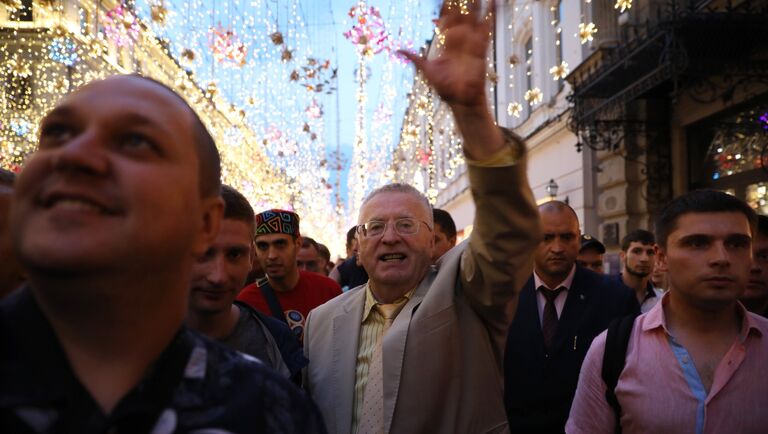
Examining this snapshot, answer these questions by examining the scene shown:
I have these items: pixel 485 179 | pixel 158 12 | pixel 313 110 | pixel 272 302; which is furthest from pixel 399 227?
pixel 313 110

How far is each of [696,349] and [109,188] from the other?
7.47ft

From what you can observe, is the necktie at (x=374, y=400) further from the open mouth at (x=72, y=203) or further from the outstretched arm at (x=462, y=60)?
the open mouth at (x=72, y=203)

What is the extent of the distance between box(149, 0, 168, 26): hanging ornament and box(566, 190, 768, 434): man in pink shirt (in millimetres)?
6542

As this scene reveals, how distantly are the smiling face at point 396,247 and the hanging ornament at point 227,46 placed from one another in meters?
7.91

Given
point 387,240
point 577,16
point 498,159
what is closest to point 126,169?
point 498,159

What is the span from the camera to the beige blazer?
2.06 meters

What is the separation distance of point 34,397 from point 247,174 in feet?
93.4

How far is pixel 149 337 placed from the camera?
110 cm

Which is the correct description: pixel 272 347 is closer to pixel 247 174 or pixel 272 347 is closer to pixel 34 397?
pixel 34 397

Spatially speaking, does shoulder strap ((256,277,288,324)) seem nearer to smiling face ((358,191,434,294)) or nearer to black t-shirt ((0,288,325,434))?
smiling face ((358,191,434,294))

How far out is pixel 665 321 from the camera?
2604 millimetres

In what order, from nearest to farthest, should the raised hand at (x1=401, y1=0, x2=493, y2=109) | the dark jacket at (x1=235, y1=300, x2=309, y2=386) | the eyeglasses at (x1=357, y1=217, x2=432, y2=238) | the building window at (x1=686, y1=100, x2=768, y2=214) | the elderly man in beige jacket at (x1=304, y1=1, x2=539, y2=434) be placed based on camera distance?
the raised hand at (x1=401, y1=0, x2=493, y2=109) → the elderly man in beige jacket at (x1=304, y1=1, x2=539, y2=434) → the dark jacket at (x1=235, y1=300, x2=309, y2=386) → the eyeglasses at (x1=357, y1=217, x2=432, y2=238) → the building window at (x1=686, y1=100, x2=768, y2=214)

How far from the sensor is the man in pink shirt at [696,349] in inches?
89.8

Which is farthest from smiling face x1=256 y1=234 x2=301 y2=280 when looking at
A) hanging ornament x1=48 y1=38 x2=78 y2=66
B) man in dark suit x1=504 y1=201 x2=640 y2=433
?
hanging ornament x1=48 y1=38 x2=78 y2=66
